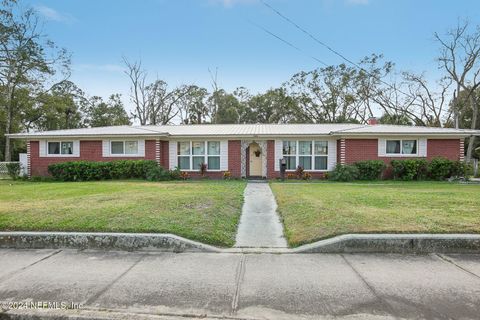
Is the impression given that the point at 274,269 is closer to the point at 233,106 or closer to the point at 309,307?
the point at 309,307

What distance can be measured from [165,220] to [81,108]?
49.8m

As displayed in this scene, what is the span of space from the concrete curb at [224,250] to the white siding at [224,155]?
12.5 metres

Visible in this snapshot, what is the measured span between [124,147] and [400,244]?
53.9ft

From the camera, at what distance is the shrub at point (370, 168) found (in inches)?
631

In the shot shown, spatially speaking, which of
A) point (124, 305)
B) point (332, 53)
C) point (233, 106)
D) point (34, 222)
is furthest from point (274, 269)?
point (233, 106)

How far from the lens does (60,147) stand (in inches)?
726

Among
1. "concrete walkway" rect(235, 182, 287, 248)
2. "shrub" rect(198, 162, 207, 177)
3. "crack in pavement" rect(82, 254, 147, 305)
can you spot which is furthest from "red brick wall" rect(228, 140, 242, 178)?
"crack in pavement" rect(82, 254, 147, 305)

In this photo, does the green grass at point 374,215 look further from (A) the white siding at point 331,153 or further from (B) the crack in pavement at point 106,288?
(A) the white siding at point 331,153

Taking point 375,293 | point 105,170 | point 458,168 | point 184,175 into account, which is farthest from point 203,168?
point 375,293

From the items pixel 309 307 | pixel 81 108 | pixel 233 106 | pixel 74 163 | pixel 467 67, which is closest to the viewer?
pixel 309 307

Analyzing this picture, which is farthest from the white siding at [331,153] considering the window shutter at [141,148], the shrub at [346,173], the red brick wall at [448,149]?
the window shutter at [141,148]

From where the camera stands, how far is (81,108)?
1911 inches

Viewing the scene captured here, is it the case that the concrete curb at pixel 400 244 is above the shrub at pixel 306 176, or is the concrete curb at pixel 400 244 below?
below

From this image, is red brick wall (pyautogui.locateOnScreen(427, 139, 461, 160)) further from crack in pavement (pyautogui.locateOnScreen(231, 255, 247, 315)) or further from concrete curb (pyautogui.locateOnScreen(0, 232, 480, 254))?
crack in pavement (pyautogui.locateOnScreen(231, 255, 247, 315))
